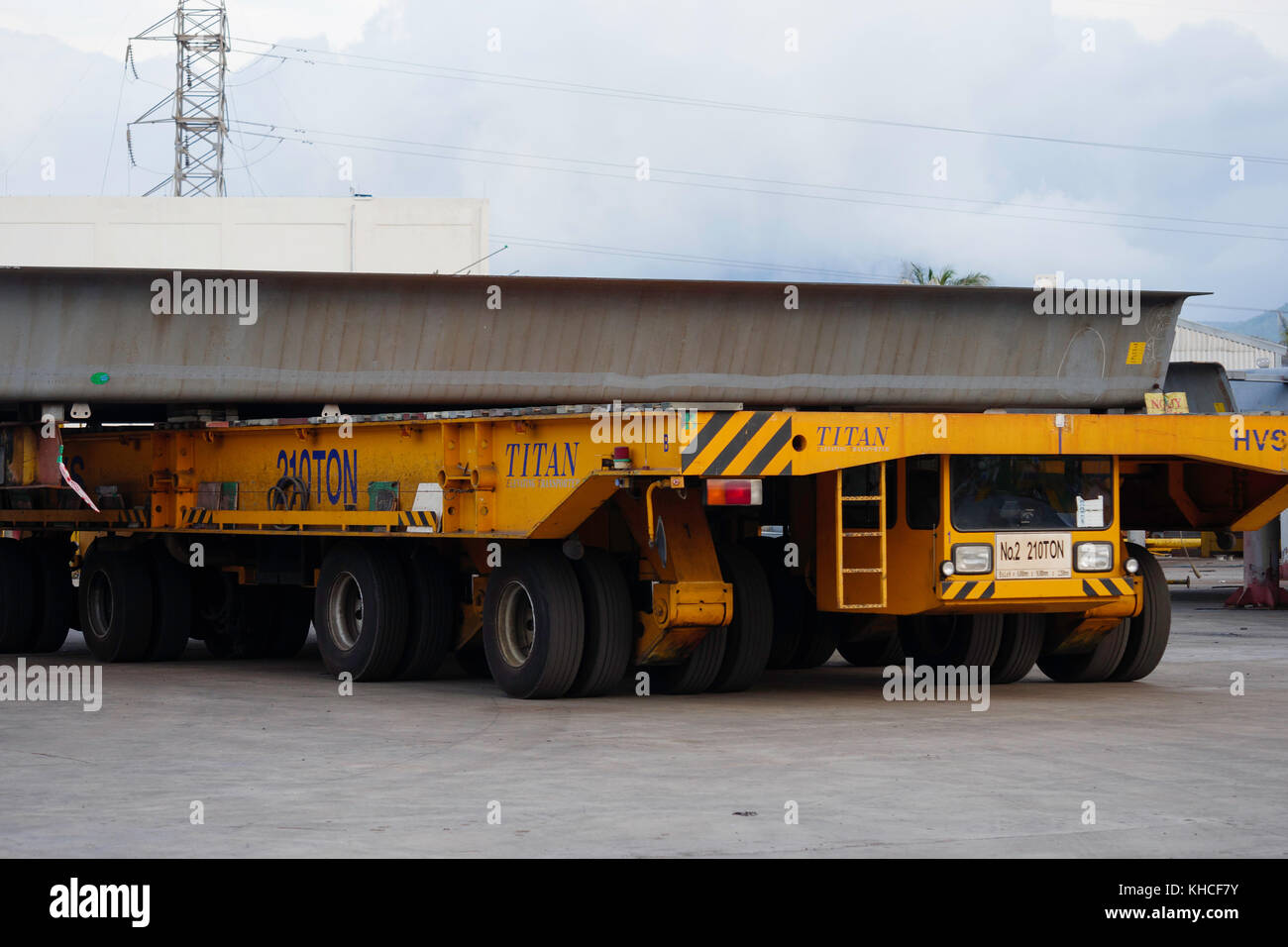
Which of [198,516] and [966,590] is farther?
[198,516]

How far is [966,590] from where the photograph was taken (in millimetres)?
11031

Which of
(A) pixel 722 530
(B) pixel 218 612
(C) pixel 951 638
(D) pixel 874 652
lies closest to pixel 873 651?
(D) pixel 874 652

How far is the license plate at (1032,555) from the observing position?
439 inches

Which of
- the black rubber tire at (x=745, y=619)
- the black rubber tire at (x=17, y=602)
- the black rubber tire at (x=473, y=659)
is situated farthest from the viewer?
the black rubber tire at (x=17, y=602)

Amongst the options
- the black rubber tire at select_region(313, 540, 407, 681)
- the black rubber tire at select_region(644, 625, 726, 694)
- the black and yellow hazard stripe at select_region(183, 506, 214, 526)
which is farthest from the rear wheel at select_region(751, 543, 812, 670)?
the black and yellow hazard stripe at select_region(183, 506, 214, 526)

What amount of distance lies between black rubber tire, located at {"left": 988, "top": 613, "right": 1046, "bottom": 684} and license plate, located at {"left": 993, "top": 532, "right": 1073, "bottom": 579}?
1.17m

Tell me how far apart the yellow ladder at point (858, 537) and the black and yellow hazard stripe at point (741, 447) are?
2.11 feet

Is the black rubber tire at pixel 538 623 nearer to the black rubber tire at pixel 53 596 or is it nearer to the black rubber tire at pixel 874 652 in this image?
the black rubber tire at pixel 874 652

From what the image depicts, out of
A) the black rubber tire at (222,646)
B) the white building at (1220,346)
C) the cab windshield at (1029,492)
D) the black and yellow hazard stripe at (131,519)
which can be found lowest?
the black rubber tire at (222,646)

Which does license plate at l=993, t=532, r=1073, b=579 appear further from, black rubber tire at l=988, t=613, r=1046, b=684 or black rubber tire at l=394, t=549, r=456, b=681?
black rubber tire at l=394, t=549, r=456, b=681

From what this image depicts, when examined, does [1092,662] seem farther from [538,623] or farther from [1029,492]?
[538,623]

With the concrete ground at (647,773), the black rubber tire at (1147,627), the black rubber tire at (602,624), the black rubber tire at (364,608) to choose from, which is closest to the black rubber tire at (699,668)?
the concrete ground at (647,773)

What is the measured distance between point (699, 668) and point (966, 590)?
207 cm

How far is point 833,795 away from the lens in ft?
25.3
